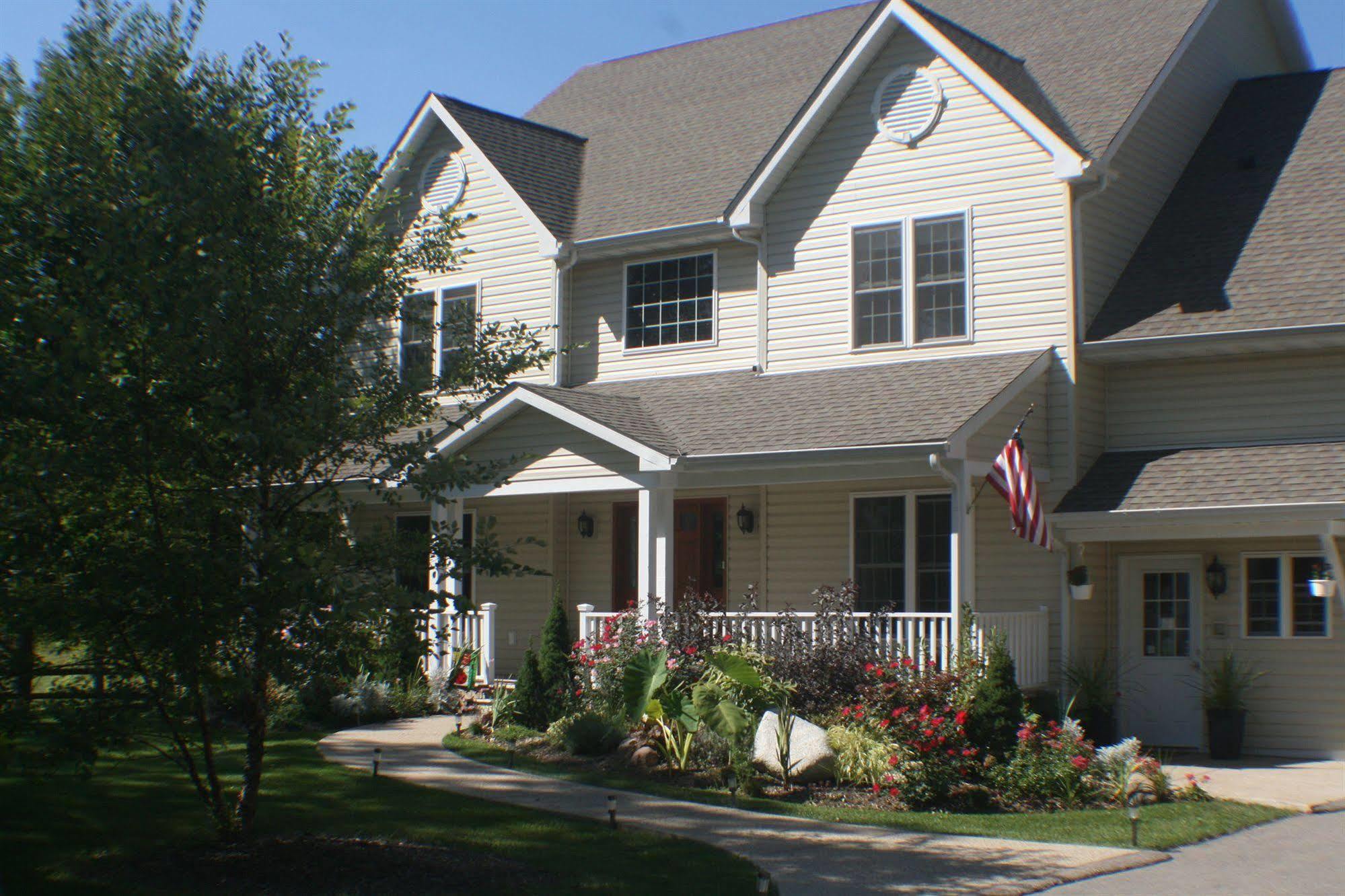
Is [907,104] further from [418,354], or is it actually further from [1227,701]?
[418,354]

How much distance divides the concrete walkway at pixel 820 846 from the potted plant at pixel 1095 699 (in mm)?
5135

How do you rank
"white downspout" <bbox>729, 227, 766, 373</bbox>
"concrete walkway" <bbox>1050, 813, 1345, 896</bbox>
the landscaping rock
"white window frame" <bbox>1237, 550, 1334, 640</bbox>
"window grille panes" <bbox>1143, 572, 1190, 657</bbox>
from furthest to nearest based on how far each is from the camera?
"white downspout" <bbox>729, 227, 766, 373</bbox> < "window grille panes" <bbox>1143, 572, 1190, 657</bbox> < "white window frame" <bbox>1237, 550, 1334, 640</bbox> < the landscaping rock < "concrete walkway" <bbox>1050, 813, 1345, 896</bbox>

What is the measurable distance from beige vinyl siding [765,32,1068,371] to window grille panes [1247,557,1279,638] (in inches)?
138

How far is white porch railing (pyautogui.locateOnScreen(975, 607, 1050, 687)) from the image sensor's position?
1487cm

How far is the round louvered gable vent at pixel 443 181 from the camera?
21375 mm

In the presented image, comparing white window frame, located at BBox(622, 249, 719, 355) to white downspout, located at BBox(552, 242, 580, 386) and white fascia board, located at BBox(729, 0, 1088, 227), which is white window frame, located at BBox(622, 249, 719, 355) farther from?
white fascia board, located at BBox(729, 0, 1088, 227)

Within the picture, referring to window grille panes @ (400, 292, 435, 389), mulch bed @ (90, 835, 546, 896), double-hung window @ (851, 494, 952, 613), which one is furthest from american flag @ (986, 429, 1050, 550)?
mulch bed @ (90, 835, 546, 896)

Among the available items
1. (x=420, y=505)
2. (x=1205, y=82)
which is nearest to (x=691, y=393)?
(x=420, y=505)

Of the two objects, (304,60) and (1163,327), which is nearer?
(304,60)

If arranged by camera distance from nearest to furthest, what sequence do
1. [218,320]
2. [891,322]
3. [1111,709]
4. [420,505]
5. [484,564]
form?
[218,320], [484,564], [1111,709], [891,322], [420,505]

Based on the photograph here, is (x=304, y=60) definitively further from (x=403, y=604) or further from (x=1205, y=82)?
(x=1205, y=82)

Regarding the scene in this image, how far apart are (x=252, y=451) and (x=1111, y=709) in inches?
435

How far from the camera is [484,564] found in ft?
30.9

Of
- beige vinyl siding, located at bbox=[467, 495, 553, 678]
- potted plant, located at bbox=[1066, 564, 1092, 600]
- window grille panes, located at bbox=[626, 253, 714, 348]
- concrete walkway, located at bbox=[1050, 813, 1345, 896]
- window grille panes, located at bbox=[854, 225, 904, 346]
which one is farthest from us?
beige vinyl siding, located at bbox=[467, 495, 553, 678]
